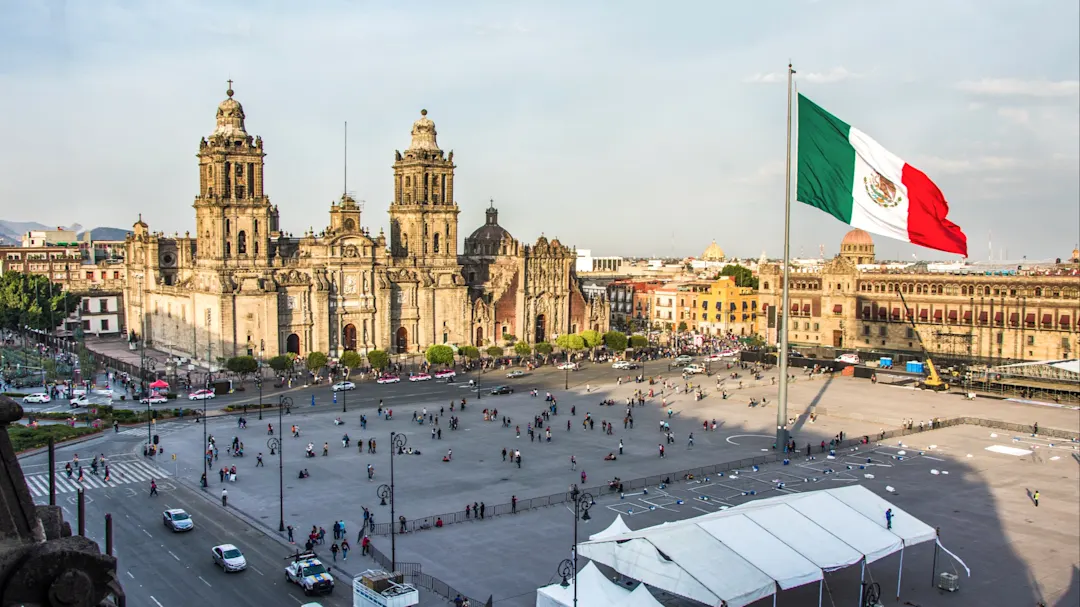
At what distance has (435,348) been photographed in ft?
282

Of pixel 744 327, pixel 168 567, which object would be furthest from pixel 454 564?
pixel 744 327

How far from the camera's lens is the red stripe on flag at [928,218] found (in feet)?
Result: 99.0

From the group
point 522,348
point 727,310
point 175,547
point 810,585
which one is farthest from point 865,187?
point 727,310

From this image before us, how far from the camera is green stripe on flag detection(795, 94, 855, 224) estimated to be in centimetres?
3431

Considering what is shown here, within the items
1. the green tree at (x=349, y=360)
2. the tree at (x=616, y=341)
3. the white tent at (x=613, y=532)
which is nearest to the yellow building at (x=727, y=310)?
the tree at (x=616, y=341)

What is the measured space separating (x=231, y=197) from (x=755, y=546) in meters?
70.5

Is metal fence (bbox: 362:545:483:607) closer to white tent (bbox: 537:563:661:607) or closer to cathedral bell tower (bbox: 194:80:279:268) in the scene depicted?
white tent (bbox: 537:563:661:607)

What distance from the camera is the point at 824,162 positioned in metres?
35.5

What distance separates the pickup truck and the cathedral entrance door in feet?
197

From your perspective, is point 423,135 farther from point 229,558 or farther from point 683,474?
point 229,558

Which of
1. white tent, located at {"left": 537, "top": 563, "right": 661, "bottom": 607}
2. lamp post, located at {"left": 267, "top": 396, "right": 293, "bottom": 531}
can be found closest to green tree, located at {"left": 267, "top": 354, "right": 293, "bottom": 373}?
lamp post, located at {"left": 267, "top": 396, "right": 293, "bottom": 531}

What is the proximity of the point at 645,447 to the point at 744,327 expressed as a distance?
7424 cm

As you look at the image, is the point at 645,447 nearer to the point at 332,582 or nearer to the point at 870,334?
the point at 332,582

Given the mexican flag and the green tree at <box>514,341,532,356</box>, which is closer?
the mexican flag
